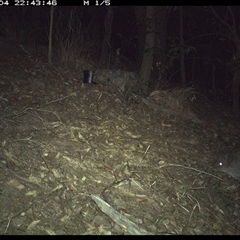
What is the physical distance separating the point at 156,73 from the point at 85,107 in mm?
2258

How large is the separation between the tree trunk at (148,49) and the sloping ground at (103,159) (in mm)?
363

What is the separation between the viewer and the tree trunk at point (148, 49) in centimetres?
568

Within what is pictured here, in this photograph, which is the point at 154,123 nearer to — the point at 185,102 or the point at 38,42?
the point at 185,102

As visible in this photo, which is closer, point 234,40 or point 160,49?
point 234,40

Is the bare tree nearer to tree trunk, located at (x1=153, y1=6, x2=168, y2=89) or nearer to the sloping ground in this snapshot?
the sloping ground

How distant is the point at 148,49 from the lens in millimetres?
5742

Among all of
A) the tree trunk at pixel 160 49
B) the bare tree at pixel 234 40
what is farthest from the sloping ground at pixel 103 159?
the bare tree at pixel 234 40

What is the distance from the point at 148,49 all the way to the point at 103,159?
2.89 m

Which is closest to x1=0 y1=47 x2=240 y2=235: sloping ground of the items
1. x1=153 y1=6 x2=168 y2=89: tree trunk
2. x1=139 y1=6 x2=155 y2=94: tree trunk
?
x1=139 y1=6 x2=155 y2=94: tree trunk

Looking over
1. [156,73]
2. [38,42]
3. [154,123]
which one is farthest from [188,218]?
[38,42]

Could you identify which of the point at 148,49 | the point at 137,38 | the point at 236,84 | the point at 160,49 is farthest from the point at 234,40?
Answer: the point at 137,38

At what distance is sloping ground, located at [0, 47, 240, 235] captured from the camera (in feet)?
9.43

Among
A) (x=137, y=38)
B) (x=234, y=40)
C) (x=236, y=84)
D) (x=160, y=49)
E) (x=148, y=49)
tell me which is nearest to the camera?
(x=148, y=49)

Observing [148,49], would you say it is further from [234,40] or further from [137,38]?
[137,38]
